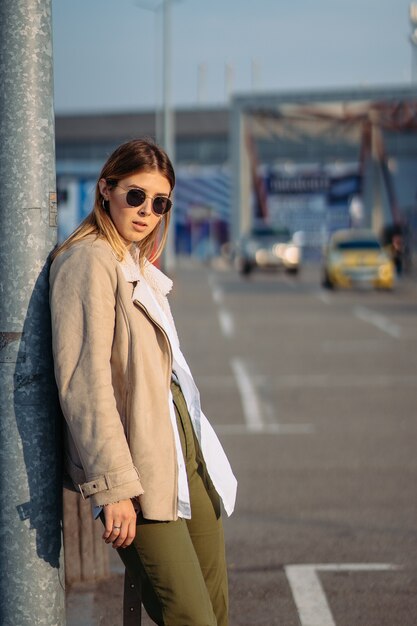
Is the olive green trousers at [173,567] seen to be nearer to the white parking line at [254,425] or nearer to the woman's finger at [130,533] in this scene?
the woman's finger at [130,533]

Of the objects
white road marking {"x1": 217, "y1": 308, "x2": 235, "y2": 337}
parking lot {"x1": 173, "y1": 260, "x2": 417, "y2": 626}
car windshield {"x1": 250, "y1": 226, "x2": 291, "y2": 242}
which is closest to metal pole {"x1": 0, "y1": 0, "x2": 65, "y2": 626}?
parking lot {"x1": 173, "y1": 260, "x2": 417, "y2": 626}

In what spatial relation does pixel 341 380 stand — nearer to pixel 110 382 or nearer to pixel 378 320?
pixel 378 320

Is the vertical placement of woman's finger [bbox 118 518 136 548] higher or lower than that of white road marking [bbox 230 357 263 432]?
higher

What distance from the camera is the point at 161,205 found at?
3545 mm

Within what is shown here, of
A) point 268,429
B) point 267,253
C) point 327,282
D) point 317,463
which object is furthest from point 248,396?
point 267,253

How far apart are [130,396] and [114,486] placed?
23cm

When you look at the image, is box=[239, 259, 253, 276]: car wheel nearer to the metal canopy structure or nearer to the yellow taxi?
the metal canopy structure

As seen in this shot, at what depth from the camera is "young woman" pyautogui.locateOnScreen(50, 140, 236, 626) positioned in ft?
10.5

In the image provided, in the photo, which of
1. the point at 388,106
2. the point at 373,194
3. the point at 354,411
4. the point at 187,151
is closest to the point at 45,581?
the point at 354,411

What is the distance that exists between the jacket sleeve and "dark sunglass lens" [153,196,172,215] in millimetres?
293

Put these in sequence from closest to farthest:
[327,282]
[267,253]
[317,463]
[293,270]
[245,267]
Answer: [317,463], [327,282], [293,270], [245,267], [267,253]

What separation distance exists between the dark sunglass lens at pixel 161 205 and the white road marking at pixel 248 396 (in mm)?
7225

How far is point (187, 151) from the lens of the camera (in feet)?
301

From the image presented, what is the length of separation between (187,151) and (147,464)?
89.4 m
